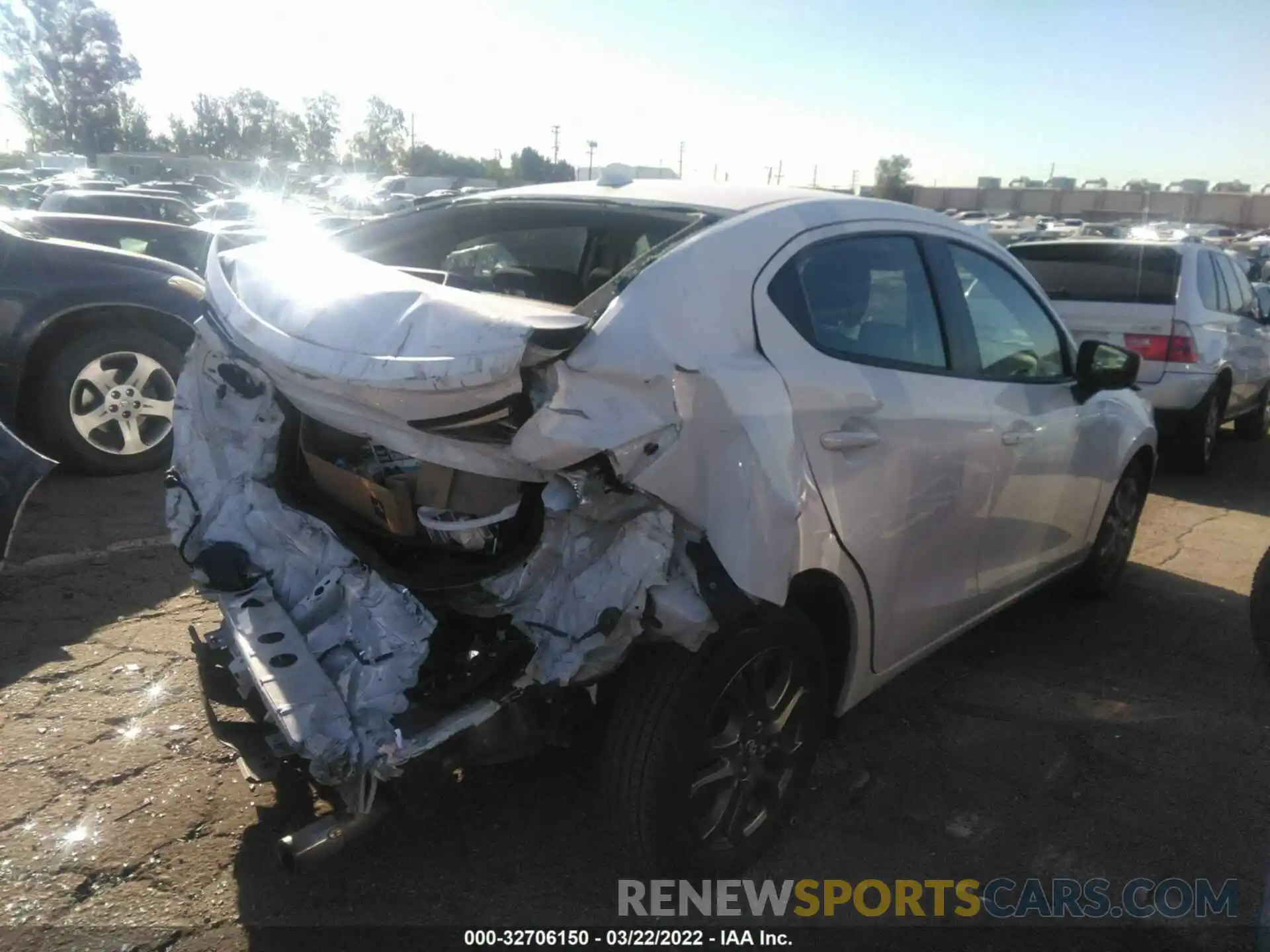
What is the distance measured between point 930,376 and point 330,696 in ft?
6.38

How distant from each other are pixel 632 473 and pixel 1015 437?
5.83ft

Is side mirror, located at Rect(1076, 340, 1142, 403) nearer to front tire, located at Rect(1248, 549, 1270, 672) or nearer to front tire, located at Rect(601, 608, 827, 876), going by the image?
front tire, located at Rect(1248, 549, 1270, 672)

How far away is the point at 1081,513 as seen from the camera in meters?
4.02

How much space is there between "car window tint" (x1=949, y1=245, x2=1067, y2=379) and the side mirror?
8cm

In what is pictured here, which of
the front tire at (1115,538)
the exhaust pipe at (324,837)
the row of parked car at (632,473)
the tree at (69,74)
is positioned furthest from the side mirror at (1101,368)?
the tree at (69,74)

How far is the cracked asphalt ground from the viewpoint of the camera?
2473mm

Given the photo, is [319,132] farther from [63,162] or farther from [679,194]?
[679,194]

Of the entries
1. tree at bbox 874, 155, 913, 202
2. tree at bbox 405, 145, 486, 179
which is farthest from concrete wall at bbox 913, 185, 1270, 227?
tree at bbox 405, 145, 486, 179

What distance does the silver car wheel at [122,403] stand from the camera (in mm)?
5453

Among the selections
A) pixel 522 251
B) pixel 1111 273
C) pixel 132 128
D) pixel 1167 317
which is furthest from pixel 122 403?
pixel 132 128

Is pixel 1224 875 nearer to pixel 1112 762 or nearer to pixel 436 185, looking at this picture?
pixel 1112 762

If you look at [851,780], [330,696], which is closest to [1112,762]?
[851,780]

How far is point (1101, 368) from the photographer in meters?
3.78

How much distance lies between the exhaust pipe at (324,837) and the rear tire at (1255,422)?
9165 millimetres
